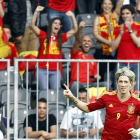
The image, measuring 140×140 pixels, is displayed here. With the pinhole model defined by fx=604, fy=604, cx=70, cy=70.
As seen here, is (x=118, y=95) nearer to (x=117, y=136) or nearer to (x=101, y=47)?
(x=117, y=136)

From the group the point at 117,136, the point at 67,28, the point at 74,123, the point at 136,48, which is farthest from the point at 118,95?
the point at 67,28

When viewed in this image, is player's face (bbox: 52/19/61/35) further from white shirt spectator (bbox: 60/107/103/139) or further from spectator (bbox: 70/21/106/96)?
white shirt spectator (bbox: 60/107/103/139)

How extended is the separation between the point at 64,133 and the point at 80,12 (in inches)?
132

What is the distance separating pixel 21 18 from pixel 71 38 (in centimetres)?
113

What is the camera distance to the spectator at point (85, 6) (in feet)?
41.8

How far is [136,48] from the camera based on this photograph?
11.4 m

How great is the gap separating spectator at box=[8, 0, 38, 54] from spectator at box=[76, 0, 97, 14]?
37.7 inches

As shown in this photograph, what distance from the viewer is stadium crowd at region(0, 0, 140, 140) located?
1052 cm

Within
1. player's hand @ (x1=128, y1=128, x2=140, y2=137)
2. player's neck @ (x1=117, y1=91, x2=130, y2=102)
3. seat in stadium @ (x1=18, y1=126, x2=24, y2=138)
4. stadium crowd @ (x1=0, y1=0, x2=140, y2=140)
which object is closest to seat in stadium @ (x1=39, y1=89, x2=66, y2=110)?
stadium crowd @ (x1=0, y1=0, x2=140, y2=140)

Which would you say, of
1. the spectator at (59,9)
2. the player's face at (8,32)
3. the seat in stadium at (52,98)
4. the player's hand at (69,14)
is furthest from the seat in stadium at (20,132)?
the spectator at (59,9)

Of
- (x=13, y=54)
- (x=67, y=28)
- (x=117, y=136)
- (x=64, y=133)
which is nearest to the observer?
(x=117, y=136)

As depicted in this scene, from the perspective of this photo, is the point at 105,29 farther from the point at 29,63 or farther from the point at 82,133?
the point at 82,133

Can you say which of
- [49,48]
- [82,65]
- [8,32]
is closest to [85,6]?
[49,48]

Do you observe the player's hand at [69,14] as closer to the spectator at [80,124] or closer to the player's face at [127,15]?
the player's face at [127,15]
